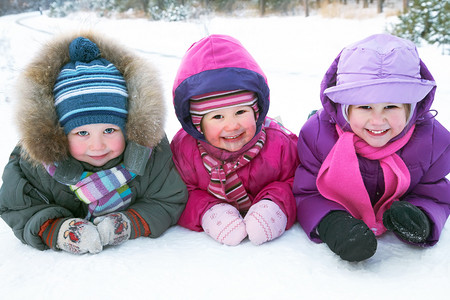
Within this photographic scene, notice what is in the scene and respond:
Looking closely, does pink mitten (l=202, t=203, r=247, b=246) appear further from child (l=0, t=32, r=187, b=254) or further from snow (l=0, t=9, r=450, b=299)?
child (l=0, t=32, r=187, b=254)

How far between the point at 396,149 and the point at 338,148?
9.5 inches

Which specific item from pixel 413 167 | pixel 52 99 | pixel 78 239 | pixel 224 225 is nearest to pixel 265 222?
pixel 224 225

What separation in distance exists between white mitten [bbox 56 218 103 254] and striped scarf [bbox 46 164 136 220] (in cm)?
16

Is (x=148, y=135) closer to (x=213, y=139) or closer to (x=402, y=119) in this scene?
(x=213, y=139)

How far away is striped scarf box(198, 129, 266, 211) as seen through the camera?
195 cm

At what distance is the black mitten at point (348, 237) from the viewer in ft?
4.77

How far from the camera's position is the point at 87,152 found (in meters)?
1.71

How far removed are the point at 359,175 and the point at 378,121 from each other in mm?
260

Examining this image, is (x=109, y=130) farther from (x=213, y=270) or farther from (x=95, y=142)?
(x=213, y=270)

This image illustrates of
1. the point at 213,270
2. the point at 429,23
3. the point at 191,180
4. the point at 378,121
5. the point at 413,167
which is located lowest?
the point at 213,270

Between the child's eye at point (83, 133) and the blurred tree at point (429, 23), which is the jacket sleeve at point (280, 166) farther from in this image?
the blurred tree at point (429, 23)

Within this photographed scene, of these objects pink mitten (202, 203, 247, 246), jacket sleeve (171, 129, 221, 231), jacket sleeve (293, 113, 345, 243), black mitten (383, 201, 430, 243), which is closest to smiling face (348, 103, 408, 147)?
jacket sleeve (293, 113, 345, 243)

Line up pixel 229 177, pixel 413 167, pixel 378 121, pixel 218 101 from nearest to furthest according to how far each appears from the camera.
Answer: pixel 378 121
pixel 413 167
pixel 218 101
pixel 229 177

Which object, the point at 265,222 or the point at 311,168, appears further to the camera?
the point at 311,168
